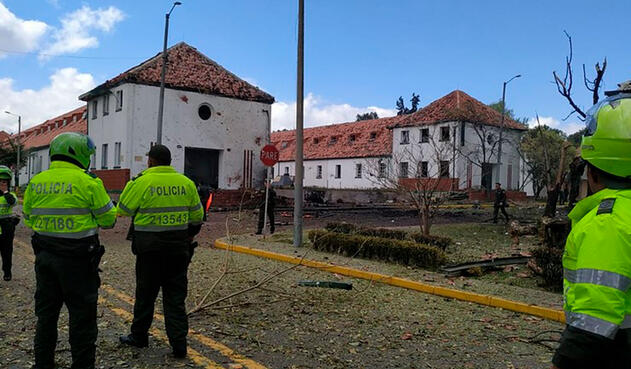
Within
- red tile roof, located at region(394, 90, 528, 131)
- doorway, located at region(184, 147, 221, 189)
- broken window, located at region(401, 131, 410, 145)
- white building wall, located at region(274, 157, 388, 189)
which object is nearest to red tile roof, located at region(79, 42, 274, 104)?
doorway, located at region(184, 147, 221, 189)

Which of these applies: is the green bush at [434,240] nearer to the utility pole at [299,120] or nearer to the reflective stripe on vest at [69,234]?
the utility pole at [299,120]

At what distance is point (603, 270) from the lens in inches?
72.8

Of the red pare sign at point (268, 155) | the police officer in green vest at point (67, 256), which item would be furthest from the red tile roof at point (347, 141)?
the police officer in green vest at point (67, 256)

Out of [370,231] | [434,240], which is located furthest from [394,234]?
[434,240]

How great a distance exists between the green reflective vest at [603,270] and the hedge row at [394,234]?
9.47 m

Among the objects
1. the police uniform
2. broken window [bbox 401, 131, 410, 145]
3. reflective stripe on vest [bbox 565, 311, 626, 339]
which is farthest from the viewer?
broken window [bbox 401, 131, 410, 145]

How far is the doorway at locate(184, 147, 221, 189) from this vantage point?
30266mm

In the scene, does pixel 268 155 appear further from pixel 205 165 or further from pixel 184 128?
pixel 205 165

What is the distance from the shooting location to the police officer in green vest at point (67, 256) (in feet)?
13.0

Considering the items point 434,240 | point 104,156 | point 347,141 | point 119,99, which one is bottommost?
point 434,240

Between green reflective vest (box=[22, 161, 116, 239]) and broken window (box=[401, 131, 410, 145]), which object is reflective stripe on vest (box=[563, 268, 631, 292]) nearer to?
green reflective vest (box=[22, 161, 116, 239])

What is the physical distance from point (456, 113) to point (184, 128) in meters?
22.2

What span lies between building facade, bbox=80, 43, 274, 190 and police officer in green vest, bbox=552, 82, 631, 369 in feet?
89.4

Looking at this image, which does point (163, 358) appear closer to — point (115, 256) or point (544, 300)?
point (544, 300)
